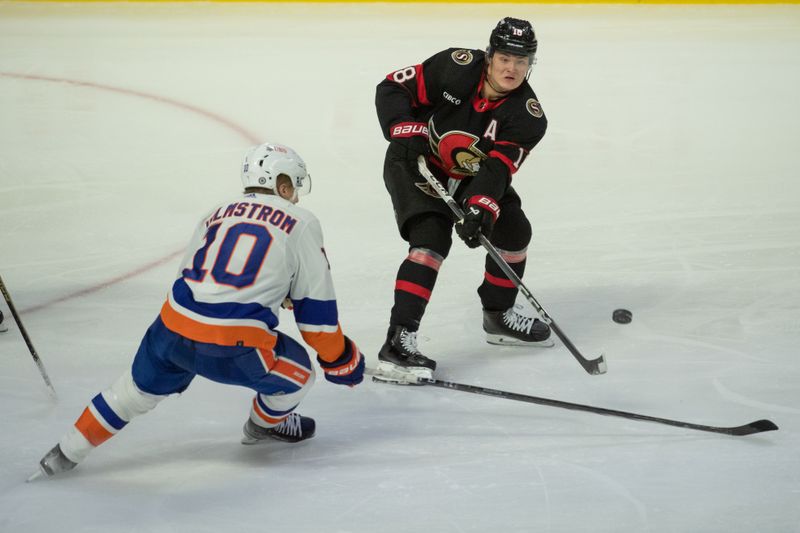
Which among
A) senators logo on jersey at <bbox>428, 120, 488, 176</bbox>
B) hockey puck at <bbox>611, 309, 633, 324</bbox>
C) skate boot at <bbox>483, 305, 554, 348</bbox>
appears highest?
senators logo on jersey at <bbox>428, 120, 488, 176</bbox>

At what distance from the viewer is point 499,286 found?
325 cm

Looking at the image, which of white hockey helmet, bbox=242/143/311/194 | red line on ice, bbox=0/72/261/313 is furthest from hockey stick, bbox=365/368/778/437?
red line on ice, bbox=0/72/261/313

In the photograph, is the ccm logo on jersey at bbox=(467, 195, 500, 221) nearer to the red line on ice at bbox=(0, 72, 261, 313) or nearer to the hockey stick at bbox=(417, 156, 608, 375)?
the hockey stick at bbox=(417, 156, 608, 375)

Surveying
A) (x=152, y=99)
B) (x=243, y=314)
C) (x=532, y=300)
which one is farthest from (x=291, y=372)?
(x=152, y=99)

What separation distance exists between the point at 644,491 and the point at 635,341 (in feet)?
3.12

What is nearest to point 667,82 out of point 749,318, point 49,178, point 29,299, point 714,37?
point 714,37

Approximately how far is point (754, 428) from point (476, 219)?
0.95 metres

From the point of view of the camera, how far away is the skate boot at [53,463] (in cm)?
236

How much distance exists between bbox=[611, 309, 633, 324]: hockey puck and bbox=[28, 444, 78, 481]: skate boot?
6.10 ft

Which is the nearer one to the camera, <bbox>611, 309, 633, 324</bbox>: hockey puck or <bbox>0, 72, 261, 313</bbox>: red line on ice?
<bbox>611, 309, 633, 324</bbox>: hockey puck

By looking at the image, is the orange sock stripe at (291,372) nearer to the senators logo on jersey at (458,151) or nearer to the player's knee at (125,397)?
the player's knee at (125,397)

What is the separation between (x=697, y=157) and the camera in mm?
4820

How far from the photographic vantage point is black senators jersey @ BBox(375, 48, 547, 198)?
2975 mm

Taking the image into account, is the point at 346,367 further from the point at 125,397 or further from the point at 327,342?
the point at 125,397
